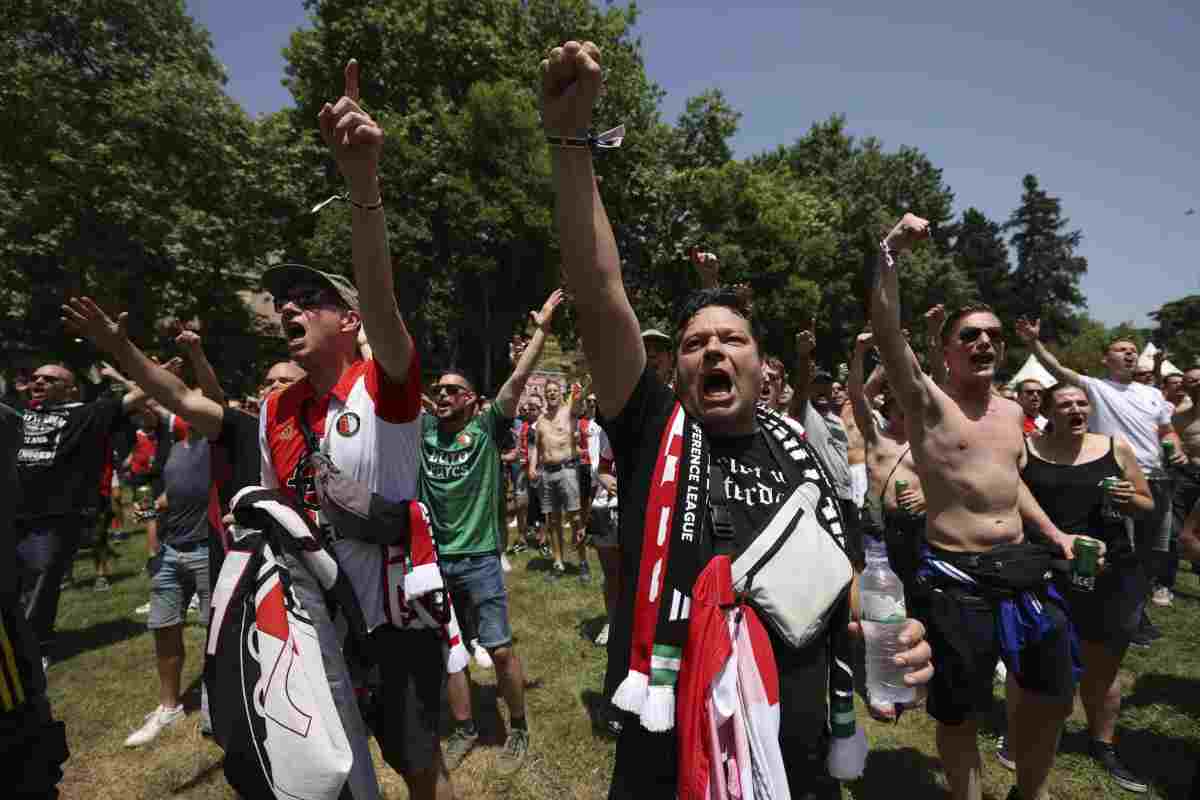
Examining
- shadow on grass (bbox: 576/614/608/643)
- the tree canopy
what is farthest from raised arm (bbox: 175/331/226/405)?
the tree canopy

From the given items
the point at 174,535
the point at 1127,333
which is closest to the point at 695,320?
the point at 174,535

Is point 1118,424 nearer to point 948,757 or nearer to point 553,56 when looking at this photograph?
point 948,757

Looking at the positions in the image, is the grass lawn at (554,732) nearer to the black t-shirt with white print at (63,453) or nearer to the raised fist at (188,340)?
the black t-shirt with white print at (63,453)

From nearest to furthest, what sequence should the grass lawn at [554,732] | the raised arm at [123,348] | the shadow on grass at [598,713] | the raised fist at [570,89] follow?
the raised fist at [570,89] < the raised arm at [123,348] < the grass lawn at [554,732] < the shadow on grass at [598,713]

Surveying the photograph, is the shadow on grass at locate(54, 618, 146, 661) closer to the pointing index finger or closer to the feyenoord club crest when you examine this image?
the feyenoord club crest

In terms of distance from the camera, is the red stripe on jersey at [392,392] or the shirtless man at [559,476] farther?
the shirtless man at [559,476]

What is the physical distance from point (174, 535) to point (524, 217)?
62.0 ft

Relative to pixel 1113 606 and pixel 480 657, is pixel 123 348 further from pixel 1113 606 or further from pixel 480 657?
pixel 1113 606

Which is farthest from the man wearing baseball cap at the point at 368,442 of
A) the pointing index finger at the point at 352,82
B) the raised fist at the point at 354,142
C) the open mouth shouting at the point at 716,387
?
the open mouth shouting at the point at 716,387

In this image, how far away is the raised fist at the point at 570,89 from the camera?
143cm

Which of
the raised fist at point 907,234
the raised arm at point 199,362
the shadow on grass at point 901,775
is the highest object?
the raised fist at point 907,234

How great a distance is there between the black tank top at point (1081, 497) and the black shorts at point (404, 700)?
407 centimetres

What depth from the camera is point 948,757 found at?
3209mm

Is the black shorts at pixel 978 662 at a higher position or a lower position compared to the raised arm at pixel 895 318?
lower
